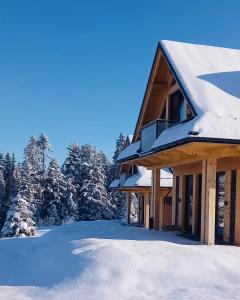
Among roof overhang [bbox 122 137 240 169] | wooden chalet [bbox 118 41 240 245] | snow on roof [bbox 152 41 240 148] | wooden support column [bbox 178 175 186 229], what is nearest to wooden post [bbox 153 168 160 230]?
wooden chalet [bbox 118 41 240 245]

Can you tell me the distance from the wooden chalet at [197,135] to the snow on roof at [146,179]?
5740 millimetres

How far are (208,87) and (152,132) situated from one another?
3198 mm

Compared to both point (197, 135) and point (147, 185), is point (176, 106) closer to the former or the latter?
point (197, 135)

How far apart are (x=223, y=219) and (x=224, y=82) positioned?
4.32 metres

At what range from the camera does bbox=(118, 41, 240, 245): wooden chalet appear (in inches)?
424

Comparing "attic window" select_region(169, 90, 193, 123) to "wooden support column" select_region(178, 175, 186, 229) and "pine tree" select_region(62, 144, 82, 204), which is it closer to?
"wooden support column" select_region(178, 175, 186, 229)

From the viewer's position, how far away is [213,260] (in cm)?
864

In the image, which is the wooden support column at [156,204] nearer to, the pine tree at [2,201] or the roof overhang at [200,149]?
the roof overhang at [200,149]

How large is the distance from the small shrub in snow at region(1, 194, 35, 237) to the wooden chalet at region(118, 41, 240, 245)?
13574 millimetres

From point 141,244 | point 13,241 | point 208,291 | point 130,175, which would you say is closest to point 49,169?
point 130,175

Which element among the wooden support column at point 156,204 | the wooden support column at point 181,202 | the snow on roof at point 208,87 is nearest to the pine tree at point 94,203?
the wooden support column at point 181,202

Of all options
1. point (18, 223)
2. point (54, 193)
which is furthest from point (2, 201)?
point (18, 223)

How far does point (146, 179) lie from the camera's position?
25516 millimetres

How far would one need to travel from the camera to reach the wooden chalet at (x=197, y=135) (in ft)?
35.4
